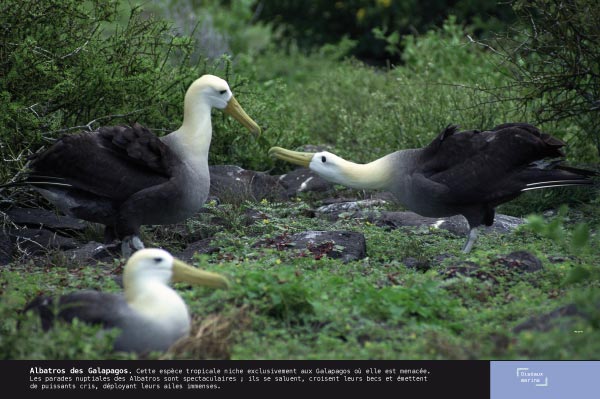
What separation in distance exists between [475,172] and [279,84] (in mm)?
4611

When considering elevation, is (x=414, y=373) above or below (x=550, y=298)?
below

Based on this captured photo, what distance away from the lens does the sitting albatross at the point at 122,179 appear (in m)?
6.79

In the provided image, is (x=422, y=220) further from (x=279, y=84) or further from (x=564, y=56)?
(x=279, y=84)

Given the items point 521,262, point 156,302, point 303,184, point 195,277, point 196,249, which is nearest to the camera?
point 156,302

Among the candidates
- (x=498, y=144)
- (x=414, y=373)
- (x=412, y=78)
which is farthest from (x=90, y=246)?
(x=412, y=78)

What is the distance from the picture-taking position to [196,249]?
290 inches

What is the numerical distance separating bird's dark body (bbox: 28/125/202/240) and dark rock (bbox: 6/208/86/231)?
40.3 inches

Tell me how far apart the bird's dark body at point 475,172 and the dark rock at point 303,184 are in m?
2.01

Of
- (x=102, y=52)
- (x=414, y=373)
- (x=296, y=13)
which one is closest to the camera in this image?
(x=414, y=373)

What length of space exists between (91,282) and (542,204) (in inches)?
176

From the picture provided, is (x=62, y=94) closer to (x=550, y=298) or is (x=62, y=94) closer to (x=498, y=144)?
(x=498, y=144)

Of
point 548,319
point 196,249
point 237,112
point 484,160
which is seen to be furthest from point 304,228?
point 548,319

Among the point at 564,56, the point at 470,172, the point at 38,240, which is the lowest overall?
the point at 38,240

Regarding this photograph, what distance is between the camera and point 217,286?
5.10 m
